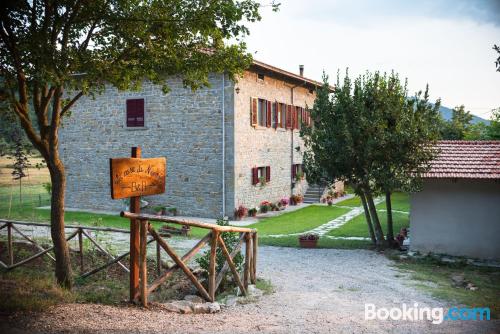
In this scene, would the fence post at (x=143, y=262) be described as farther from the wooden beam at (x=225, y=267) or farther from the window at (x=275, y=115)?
the window at (x=275, y=115)

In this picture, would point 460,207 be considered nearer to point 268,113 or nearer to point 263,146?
point 263,146

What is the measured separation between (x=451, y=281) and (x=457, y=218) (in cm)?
288

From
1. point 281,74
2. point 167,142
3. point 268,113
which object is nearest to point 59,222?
point 167,142

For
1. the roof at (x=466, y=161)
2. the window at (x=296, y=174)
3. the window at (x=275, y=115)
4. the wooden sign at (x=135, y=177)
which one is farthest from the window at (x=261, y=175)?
the wooden sign at (x=135, y=177)

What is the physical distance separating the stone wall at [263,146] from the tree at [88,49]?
8.64m

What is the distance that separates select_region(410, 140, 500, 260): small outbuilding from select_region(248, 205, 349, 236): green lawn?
529 cm

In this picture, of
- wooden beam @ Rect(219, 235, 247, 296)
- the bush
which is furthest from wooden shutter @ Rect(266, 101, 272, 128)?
wooden beam @ Rect(219, 235, 247, 296)

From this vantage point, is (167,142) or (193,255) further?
(167,142)

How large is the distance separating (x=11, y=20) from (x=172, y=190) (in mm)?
13128

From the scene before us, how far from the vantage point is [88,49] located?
26.3ft

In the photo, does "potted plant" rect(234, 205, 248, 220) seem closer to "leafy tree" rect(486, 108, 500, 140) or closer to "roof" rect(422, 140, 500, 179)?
"roof" rect(422, 140, 500, 179)

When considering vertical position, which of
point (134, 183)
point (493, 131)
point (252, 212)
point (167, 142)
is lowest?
point (252, 212)

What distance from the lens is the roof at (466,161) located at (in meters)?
11.8

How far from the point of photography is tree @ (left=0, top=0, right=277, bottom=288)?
695cm
